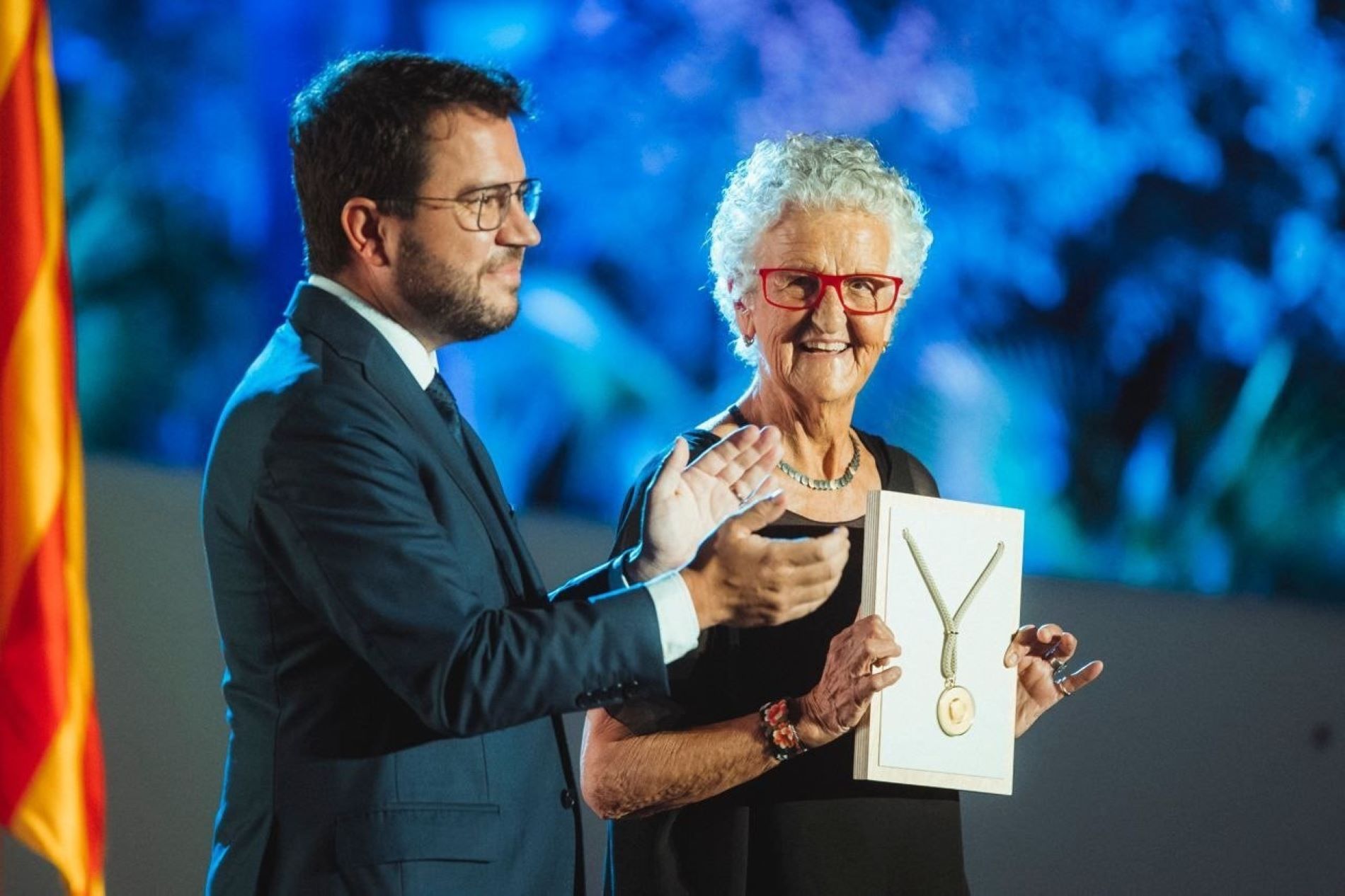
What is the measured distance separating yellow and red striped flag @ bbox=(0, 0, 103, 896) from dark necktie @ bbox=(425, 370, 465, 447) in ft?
1.62

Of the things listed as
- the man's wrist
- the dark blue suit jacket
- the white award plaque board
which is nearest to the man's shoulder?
the dark blue suit jacket

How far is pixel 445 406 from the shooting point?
5.29 feet

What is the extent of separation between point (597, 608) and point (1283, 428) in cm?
229

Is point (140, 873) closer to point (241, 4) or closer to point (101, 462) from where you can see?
point (101, 462)

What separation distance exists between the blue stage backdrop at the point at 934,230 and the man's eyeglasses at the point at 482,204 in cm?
141

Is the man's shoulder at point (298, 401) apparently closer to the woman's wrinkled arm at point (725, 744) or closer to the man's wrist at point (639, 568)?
the man's wrist at point (639, 568)

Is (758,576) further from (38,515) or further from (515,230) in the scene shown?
(38,515)

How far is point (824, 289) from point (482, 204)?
541 millimetres

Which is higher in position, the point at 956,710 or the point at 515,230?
the point at 515,230

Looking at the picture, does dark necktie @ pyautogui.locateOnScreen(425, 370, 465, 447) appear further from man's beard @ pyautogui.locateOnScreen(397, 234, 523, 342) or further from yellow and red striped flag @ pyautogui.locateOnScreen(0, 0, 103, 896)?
yellow and red striped flag @ pyautogui.locateOnScreen(0, 0, 103, 896)

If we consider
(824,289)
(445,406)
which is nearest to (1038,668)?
(824,289)

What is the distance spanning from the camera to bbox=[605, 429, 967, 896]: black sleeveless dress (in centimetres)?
176

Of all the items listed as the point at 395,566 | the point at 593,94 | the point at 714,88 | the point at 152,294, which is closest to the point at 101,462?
the point at 152,294

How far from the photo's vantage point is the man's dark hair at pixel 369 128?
1.55m
